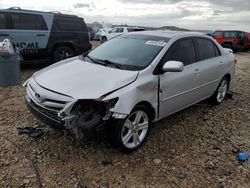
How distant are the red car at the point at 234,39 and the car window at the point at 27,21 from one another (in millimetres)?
14332

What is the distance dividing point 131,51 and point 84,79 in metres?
→ 1.09

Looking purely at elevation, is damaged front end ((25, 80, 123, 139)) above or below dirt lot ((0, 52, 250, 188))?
above

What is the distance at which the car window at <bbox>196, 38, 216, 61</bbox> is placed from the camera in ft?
15.9

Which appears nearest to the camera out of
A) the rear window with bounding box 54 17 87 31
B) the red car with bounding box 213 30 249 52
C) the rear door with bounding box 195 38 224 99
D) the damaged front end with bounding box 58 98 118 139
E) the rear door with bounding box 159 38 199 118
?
the damaged front end with bounding box 58 98 118 139

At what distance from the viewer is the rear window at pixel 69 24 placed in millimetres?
8602

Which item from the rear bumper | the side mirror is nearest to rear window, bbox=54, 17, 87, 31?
the rear bumper

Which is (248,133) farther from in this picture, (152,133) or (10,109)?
(10,109)

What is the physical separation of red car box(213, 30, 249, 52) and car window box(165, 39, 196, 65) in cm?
1543

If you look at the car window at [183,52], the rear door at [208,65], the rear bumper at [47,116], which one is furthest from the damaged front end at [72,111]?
the rear door at [208,65]

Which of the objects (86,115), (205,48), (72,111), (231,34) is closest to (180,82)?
(205,48)

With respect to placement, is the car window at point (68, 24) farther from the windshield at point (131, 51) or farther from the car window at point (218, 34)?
the car window at point (218, 34)

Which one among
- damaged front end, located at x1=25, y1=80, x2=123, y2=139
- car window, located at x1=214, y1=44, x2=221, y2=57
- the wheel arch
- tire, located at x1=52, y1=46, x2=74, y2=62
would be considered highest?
car window, located at x1=214, y1=44, x2=221, y2=57

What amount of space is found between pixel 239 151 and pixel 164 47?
6.39 feet

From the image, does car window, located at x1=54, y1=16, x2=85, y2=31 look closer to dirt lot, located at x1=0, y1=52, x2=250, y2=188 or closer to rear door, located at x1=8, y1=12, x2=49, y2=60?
rear door, located at x1=8, y1=12, x2=49, y2=60
